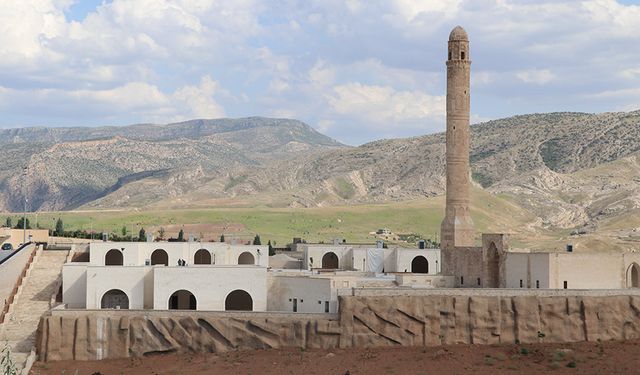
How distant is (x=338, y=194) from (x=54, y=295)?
121090 millimetres

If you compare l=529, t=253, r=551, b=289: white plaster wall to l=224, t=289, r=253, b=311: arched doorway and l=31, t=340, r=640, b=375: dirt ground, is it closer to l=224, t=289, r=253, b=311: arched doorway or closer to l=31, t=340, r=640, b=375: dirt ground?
l=31, t=340, r=640, b=375: dirt ground

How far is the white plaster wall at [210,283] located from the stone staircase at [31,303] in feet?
→ 20.2

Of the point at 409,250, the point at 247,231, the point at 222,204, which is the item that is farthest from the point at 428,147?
the point at 409,250

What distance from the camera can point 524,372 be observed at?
45.8 meters

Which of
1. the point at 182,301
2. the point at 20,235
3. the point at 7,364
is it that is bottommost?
the point at 7,364

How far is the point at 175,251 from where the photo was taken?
6706 cm

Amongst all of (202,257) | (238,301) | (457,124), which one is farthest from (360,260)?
(238,301)

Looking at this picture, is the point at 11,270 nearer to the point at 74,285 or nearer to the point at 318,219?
the point at 74,285

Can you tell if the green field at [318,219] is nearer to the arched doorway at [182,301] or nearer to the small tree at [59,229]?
the small tree at [59,229]

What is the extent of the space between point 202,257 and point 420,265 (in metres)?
14.6

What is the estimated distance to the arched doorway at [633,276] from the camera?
5462 cm

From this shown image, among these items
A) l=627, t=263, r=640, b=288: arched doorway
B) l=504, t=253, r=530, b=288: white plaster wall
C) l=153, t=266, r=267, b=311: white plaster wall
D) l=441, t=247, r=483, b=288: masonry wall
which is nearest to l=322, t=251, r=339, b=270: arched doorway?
l=441, t=247, r=483, b=288: masonry wall

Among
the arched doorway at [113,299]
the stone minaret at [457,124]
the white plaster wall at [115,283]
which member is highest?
the stone minaret at [457,124]

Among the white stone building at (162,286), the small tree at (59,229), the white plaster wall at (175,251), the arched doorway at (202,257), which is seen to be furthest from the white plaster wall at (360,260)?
the small tree at (59,229)
